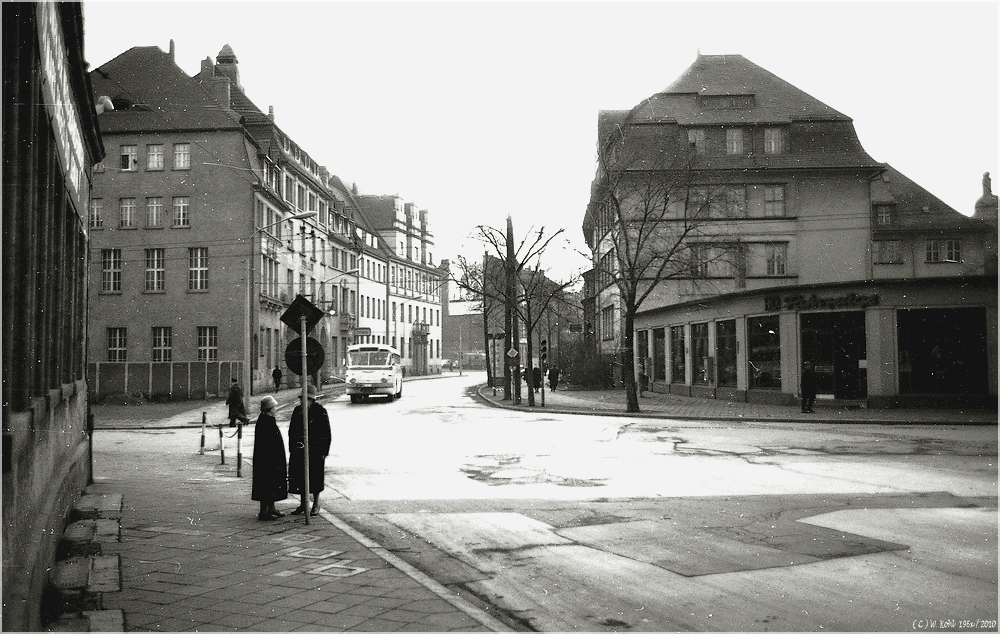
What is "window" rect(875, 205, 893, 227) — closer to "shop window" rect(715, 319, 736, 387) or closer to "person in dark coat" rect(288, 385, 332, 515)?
"shop window" rect(715, 319, 736, 387)

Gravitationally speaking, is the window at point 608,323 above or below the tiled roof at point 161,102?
below

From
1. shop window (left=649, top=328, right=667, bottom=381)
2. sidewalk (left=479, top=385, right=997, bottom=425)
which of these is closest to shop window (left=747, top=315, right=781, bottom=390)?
sidewalk (left=479, top=385, right=997, bottom=425)

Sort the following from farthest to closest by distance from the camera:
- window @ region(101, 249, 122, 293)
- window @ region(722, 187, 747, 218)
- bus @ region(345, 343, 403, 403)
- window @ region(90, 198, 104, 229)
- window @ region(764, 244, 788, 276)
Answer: window @ region(764, 244, 788, 276) → window @ region(722, 187, 747, 218) → window @ region(101, 249, 122, 293) → window @ region(90, 198, 104, 229) → bus @ region(345, 343, 403, 403)

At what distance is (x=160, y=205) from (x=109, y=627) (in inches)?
1573

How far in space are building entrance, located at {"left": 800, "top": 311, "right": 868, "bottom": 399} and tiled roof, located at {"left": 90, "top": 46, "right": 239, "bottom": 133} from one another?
1092 inches

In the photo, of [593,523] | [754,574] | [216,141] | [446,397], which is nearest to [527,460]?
[593,523]

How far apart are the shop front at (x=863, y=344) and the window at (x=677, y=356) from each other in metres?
4.59

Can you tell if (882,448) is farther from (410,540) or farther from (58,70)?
(58,70)

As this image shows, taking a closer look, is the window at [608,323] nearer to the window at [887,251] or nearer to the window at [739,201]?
the window at [739,201]

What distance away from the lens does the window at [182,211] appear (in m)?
42.6

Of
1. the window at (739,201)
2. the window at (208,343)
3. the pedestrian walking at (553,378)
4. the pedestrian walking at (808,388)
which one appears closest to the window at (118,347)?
the window at (208,343)

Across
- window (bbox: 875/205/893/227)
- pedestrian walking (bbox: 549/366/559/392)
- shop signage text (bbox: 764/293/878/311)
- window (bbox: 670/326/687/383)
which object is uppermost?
window (bbox: 875/205/893/227)

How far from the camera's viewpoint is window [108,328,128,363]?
4253cm

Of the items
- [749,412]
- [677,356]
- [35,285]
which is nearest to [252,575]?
[35,285]
